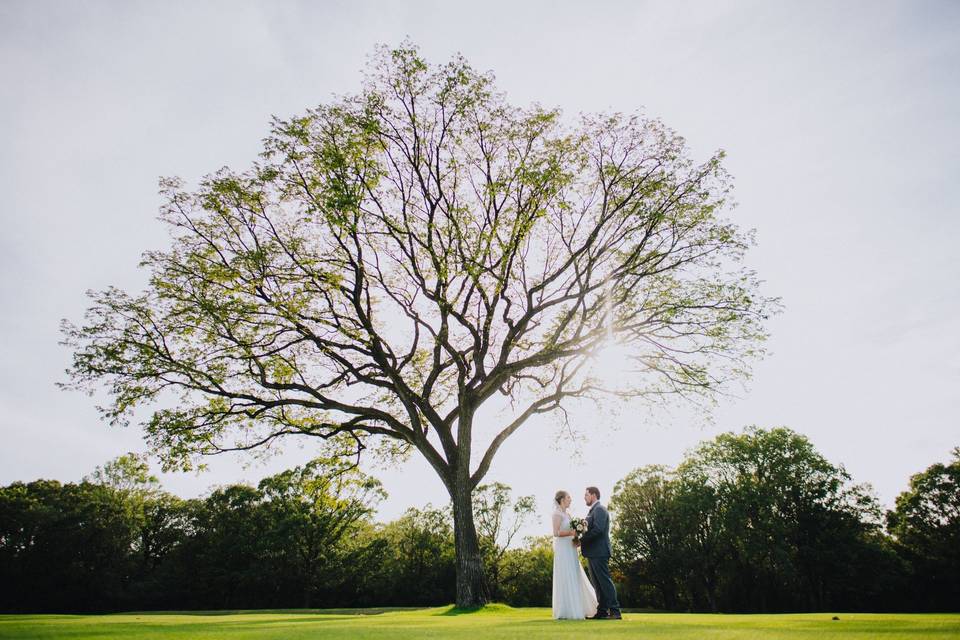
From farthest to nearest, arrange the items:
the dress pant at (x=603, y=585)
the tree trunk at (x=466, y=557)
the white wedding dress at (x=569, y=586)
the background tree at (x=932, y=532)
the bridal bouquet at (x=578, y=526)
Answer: the background tree at (x=932, y=532)
the tree trunk at (x=466, y=557)
the bridal bouquet at (x=578, y=526)
the white wedding dress at (x=569, y=586)
the dress pant at (x=603, y=585)

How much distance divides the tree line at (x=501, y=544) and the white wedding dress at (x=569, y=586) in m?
36.8

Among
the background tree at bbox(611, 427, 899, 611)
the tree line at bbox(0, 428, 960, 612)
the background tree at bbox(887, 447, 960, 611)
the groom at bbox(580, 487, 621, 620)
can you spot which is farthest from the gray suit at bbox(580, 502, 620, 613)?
the background tree at bbox(887, 447, 960, 611)

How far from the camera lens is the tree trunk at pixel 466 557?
14.3 m

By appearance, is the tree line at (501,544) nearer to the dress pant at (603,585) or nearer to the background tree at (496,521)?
the background tree at (496,521)

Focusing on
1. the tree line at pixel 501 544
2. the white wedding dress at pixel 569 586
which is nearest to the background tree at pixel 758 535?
the tree line at pixel 501 544

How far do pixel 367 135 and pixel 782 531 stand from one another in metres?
47.0

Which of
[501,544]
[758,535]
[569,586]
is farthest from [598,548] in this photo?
[501,544]

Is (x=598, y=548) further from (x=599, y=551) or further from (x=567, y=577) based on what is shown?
(x=567, y=577)

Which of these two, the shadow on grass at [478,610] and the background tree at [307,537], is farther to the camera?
the background tree at [307,537]

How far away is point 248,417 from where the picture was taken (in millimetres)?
17875

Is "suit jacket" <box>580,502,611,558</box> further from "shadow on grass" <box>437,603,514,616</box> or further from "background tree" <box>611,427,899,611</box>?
"background tree" <box>611,427,899,611</box>

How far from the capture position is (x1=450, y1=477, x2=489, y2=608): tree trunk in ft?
46.8

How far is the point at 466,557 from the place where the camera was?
14820 millimetres

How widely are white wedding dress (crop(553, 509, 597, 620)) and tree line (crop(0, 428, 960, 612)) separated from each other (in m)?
36.8
